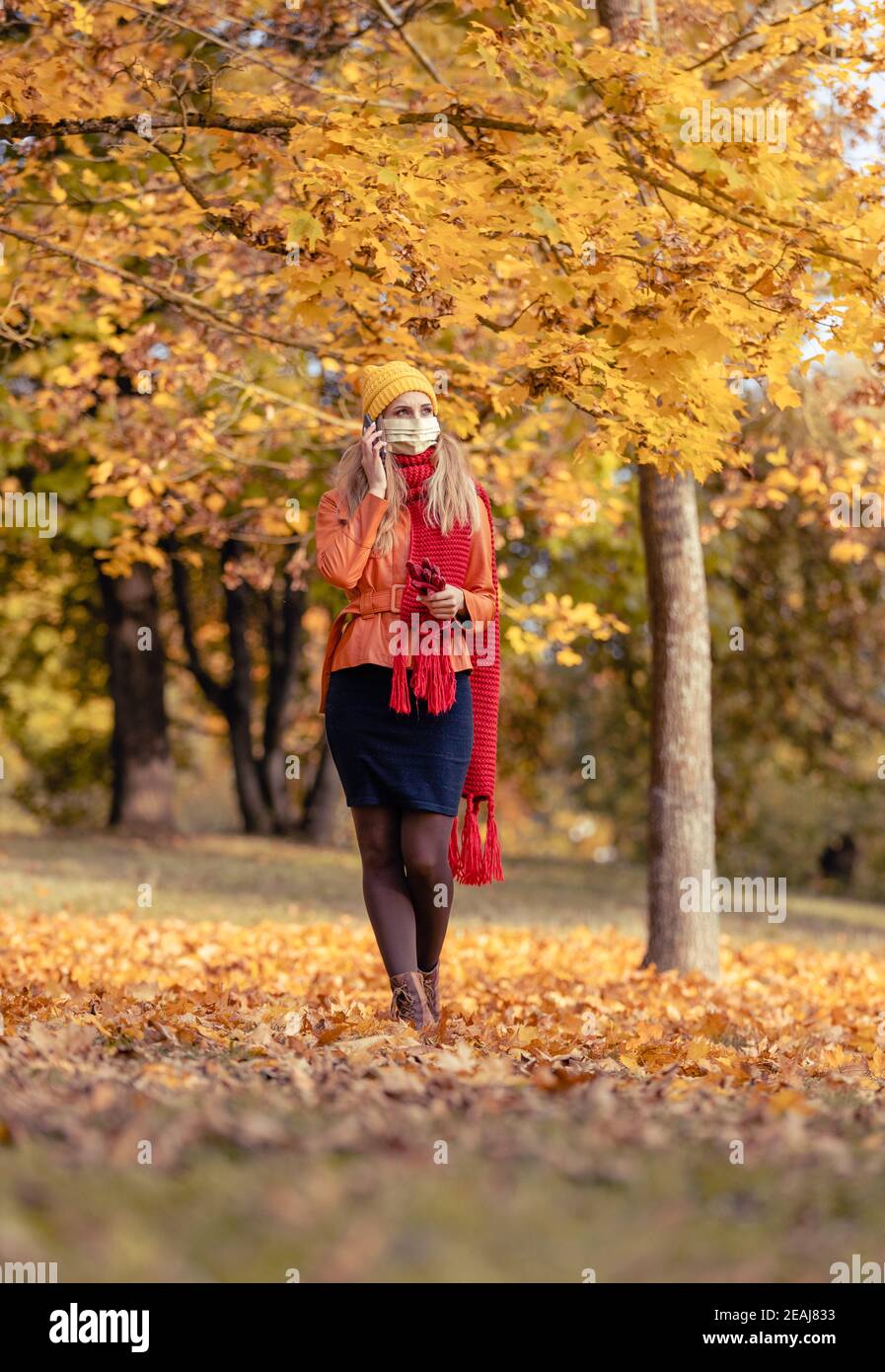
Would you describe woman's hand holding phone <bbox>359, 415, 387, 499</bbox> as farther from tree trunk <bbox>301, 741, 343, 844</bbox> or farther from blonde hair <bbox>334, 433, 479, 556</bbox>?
tree trunk <bbox>301, 741, 343, 844</bbox>

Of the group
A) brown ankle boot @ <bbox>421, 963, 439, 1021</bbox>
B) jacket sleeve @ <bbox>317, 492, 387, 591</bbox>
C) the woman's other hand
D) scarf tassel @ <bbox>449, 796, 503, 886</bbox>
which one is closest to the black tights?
brown ankle boot @ <bbox>421, 963, 439, 1021</bbox>

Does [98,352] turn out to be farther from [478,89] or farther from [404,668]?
[404,668]

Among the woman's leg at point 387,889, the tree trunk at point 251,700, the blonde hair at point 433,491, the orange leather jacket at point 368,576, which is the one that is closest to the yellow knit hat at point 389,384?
the blonde hair at point 433,491

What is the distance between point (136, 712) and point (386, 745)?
474 inches

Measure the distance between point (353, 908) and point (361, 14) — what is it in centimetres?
667

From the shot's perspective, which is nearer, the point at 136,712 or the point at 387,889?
the point at 387,889

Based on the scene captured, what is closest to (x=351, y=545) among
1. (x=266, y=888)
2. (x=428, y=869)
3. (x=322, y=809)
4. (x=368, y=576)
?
(x=368, y=576)

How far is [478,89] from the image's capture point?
5.73 meters

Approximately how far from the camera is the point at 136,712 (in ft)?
54.2

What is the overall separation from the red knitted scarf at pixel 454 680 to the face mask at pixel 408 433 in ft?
0.16

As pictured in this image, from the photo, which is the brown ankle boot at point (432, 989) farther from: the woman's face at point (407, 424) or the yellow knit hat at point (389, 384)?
the yellow knit hat at point (389, 384)

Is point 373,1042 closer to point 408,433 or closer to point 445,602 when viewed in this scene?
point 445,602

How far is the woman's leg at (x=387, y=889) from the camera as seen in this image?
4.97 meters

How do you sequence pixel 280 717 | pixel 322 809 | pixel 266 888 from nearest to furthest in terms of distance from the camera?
pixel 266 888, pixel 322 809, pixel 280 717
